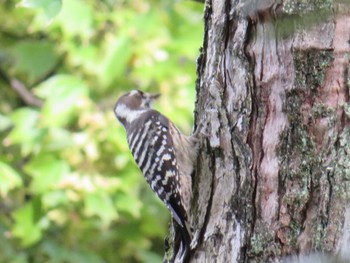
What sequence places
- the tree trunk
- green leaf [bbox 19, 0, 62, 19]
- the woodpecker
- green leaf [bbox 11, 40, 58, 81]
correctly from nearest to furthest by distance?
1. the tree trunk
2. green leaf [bbox 19, 0, 62, 19]
3. the woodpecker
4. green leaf [bbox 11, 40, 58, 81]

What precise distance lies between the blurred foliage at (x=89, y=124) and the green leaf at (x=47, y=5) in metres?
2.02

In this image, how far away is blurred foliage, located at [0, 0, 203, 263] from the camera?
15.1 ft

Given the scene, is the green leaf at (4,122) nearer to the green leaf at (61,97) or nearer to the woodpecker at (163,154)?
the green leaf at (61,97)

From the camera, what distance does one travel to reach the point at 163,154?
321 cm

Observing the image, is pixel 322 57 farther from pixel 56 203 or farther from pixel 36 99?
pixel 36 99

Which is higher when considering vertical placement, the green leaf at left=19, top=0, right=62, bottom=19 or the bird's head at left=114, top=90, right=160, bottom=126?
the green leaf at left=19, top=0, right=62, bottom=19

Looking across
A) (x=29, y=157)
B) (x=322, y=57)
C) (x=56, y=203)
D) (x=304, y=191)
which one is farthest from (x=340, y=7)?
(x=29, y=157)

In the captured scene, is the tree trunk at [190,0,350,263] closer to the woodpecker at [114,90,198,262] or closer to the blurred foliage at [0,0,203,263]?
the woodpecker at [114,90,198,262]

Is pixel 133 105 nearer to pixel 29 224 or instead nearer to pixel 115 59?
pixel 115 59

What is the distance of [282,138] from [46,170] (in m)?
2.59

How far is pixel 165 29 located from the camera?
466 centimetres

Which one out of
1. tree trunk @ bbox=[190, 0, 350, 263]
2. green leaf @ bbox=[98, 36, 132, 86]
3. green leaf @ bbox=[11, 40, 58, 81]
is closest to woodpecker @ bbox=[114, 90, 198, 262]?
tree trunk @ bbox=[190, 0, 350, 263]

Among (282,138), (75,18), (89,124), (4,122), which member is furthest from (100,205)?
(282,138)

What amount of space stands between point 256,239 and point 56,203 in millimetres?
2517
